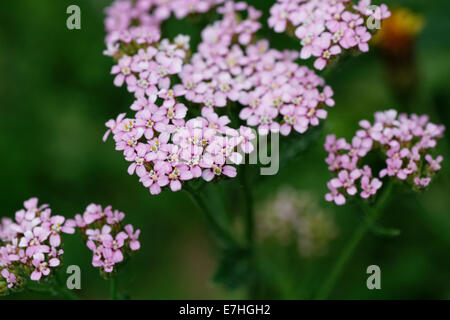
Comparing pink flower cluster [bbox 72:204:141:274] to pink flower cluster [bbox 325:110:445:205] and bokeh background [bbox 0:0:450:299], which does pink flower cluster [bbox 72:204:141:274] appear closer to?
pink flower cluster [bbox 325:110:445:205]

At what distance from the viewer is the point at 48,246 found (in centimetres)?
387

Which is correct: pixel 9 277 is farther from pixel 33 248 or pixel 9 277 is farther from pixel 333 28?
pixel 333 28

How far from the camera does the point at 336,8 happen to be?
4.17m

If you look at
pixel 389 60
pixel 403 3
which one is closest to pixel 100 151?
pixel 389 60

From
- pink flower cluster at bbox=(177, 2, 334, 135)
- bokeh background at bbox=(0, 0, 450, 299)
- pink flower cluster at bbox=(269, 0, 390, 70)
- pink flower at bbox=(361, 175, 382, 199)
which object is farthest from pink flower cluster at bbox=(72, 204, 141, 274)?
bokeh background at bbox=(0, 0, 450, 299)

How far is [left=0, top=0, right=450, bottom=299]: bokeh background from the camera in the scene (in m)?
6.18

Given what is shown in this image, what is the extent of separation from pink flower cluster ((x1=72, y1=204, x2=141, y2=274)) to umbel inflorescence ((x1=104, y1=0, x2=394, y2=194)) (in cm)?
43

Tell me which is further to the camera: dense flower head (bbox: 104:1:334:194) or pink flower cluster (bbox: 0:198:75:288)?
pink flower cluster (bbox: 0:198:75:288)

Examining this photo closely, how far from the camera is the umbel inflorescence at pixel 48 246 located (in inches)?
150

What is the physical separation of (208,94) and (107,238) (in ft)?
3.98

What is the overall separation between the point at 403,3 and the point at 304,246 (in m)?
3.26

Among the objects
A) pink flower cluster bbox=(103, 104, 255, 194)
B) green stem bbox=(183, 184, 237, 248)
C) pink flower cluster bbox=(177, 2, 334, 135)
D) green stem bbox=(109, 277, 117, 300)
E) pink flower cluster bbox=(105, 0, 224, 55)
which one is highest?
pink flower cluster bbox=(105, 0, 224, 55)

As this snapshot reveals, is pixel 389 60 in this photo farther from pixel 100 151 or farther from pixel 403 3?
pixel 100 151

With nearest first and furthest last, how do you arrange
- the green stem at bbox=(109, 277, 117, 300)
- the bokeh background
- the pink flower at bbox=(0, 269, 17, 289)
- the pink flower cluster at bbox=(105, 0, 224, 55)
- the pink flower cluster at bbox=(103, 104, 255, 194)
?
the pink flower cluster at bbox=(103, 104, 255, 194) < the pink flower at bbox=(0, 269, 17, 289) < the green stem at bbox=(109, 277, 117, 300) < the pink flower cluster at bbox=(105, 0, 224, 55) < the bokeh background
